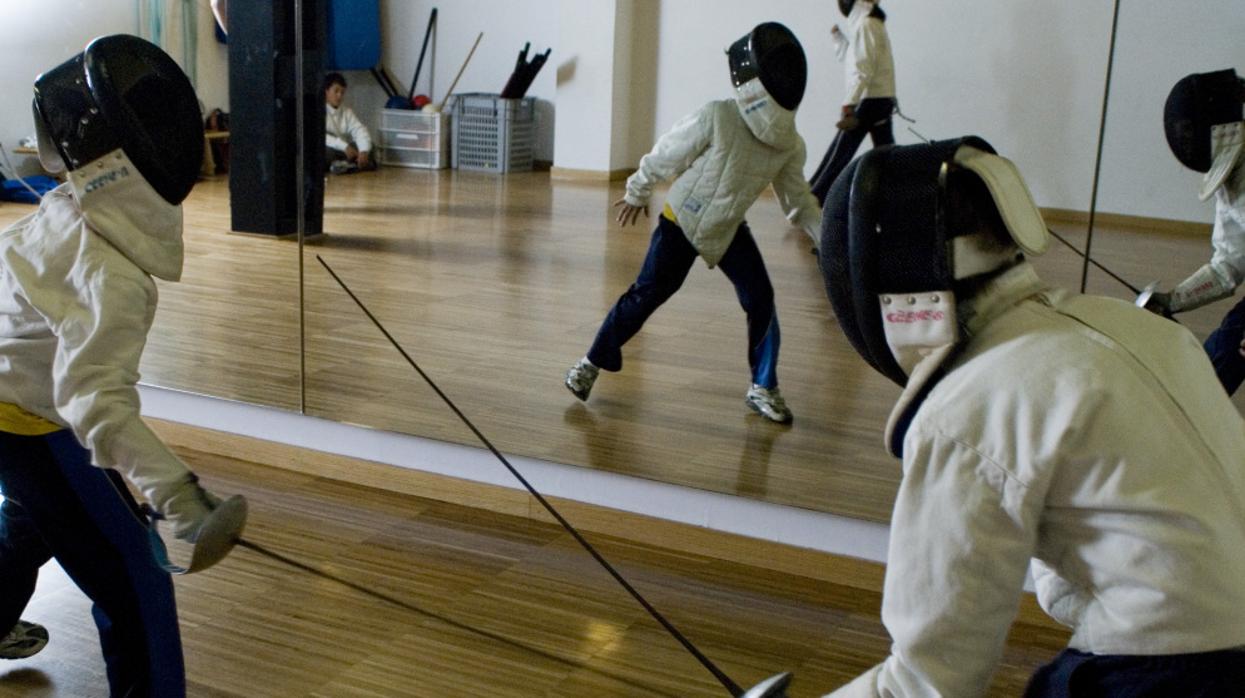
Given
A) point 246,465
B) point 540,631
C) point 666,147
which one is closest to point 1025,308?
point 540,631

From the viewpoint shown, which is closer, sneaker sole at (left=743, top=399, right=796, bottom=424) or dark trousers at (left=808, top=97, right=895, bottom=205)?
dark trousers at (left=808, top=97, right=895, bottom=205)

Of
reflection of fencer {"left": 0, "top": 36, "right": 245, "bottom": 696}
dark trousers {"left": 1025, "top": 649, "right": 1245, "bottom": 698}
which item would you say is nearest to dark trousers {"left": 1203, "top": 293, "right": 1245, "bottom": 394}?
dark trousers {"left": 1025, "top": 649, "right": 1245, "bottom": 698}

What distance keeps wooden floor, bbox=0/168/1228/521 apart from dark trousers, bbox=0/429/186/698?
129 centimetres

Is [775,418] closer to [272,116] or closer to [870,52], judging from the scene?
[870,52]

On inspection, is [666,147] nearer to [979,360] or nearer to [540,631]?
[540,631]

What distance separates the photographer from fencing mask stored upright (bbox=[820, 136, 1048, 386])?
1.15 metres

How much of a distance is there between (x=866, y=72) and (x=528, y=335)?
119 centimetres

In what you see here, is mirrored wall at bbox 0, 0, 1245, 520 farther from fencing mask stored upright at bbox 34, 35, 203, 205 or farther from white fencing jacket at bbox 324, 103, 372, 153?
fencing mask stored upright at bbox 34, 35, 203, 205

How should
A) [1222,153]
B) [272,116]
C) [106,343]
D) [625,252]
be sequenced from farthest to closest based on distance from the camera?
[272,116] < [625,252] < [1222,153] < [106,343]

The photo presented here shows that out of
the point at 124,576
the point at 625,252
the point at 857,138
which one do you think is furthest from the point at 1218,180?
the point at 124,576

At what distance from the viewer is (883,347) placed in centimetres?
124

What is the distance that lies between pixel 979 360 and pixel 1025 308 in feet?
0.28

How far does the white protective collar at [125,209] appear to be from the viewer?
183 centimetres

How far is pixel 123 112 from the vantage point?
1.85 meters
